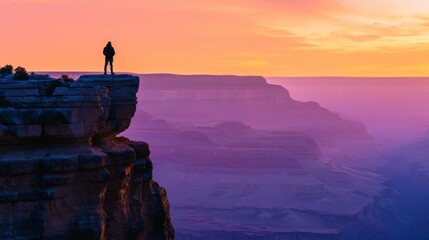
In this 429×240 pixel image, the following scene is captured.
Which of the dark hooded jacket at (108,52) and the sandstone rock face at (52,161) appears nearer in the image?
the sandstone rock face at (52,161)

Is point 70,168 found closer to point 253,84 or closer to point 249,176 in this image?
point 249,176

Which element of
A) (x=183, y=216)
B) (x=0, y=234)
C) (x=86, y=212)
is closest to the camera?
(x=0, y=234)

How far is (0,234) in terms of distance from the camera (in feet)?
44.3

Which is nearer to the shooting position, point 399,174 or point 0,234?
point 0,234

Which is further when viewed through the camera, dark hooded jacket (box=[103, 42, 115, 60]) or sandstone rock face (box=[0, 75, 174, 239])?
dark hooded jacket (box=[103, 42, 115, 60])

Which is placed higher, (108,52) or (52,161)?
(108,52)

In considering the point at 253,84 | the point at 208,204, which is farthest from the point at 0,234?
the point at 253,84

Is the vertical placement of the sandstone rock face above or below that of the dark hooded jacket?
below

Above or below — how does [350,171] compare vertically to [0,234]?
below

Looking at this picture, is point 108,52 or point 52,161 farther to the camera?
point 108,52

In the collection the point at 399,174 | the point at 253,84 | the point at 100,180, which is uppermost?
the point at 100,180

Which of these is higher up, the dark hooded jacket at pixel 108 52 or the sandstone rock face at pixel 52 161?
the dark hooded jacket at pixel 108 52

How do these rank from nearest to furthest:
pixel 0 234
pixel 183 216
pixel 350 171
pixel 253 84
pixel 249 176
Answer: pixel 0 234, pixel 183 216, pixel 249 176, pixel 350 171, pixel 253 84

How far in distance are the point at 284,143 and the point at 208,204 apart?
2095cm
